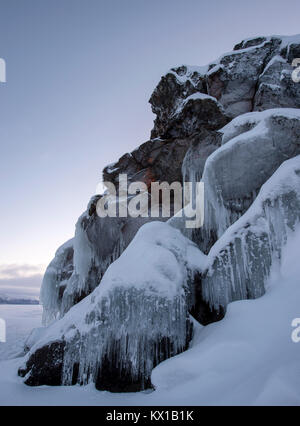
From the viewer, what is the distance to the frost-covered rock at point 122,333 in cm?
384

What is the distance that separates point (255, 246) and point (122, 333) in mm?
2479

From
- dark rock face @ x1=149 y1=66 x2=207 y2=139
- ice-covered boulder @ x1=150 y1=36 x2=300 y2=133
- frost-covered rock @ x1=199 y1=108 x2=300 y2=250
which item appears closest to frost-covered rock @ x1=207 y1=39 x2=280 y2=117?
ice-covered boulder @ x1=150 y1=36 x2=300 y2=133

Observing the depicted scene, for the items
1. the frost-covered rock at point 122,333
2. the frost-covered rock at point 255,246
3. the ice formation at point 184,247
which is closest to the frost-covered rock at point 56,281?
the ice formation at point 184,247

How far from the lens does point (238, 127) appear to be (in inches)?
310

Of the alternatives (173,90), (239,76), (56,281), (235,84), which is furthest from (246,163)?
(56,281)

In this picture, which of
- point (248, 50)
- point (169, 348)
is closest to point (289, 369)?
point (169, 348)

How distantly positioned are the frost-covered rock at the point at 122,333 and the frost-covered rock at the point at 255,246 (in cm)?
58

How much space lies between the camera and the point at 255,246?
4.39m

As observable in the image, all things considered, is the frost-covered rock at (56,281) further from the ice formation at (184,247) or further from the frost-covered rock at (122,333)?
the frost-covered rock at (122,333)

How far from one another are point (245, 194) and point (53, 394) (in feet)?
17.7

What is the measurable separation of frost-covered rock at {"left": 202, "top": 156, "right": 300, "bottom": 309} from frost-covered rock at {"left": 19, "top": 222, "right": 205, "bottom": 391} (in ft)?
1.90

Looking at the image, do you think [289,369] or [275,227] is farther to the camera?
[275,227]

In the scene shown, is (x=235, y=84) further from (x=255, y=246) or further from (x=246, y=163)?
(x=255, y=246)
